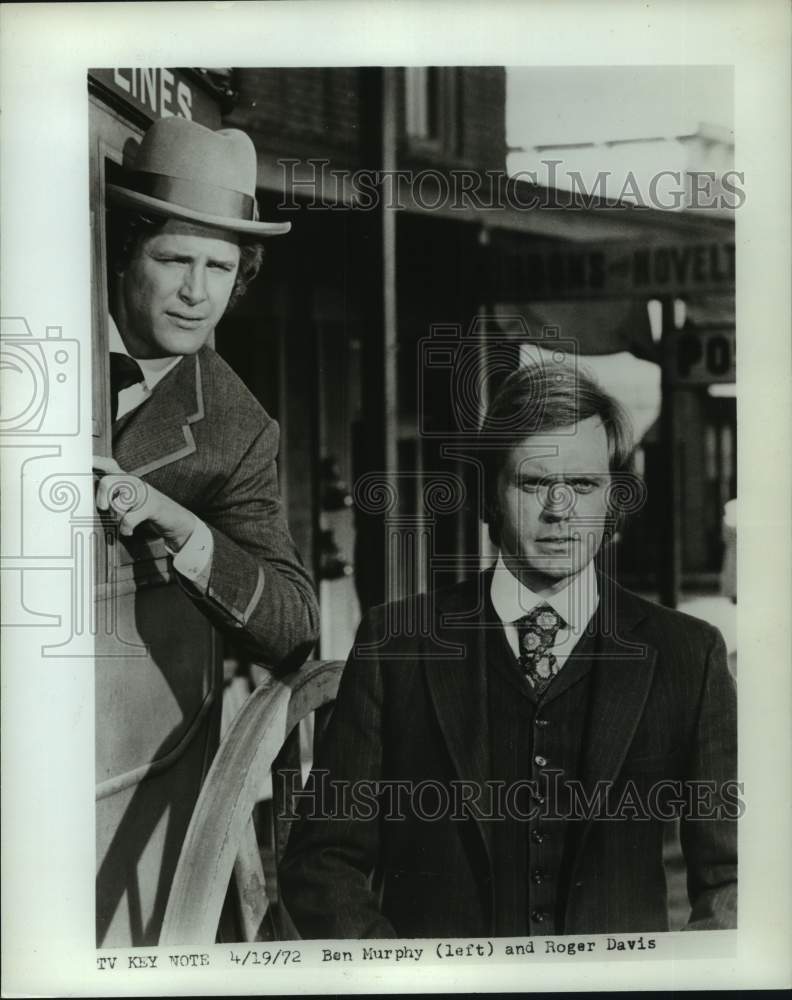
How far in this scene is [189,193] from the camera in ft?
Result: 11.0

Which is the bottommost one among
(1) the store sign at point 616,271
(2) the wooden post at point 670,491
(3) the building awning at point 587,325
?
(2) the wooden post at point 670,491

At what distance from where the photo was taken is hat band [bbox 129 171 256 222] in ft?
11.0

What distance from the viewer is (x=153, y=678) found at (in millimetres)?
3432

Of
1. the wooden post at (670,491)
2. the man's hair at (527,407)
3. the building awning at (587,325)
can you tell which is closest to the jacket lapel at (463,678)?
the man's hair at (527,407)

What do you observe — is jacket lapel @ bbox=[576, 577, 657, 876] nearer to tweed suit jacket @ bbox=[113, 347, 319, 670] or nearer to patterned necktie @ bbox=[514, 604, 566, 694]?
patterned necktie @ bbox=[514, 604, 566, 694]

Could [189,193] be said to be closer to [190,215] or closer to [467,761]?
[190,215]

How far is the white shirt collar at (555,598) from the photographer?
3.47 meters

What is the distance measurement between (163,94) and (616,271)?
134 centimetres

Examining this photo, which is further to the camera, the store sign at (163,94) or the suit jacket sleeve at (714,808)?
the suit jacket sleeve at (714,808)

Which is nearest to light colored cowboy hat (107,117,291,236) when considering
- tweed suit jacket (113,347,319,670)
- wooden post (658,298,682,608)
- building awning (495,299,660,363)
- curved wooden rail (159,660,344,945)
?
tweed suit jacket (113,347,319,670)

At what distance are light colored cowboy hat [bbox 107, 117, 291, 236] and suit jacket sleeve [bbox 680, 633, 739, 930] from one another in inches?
70.3

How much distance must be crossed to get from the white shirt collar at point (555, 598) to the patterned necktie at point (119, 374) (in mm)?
1141

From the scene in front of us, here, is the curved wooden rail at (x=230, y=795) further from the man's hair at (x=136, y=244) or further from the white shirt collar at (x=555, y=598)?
the man's hair at (x=136, y=244)

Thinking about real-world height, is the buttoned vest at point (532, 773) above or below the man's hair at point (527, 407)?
below
